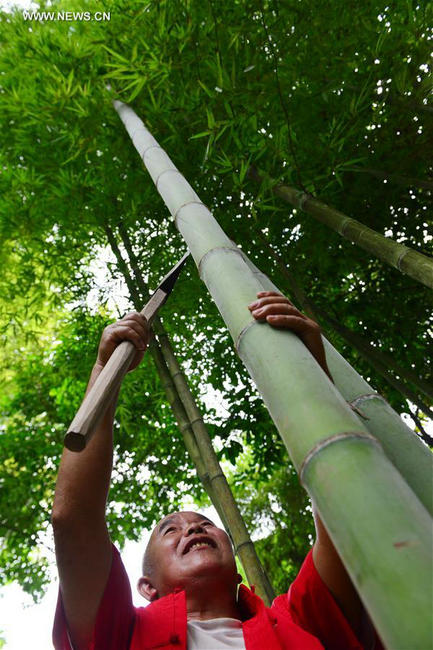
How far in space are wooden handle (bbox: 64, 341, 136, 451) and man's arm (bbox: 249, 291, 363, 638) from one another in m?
0.27

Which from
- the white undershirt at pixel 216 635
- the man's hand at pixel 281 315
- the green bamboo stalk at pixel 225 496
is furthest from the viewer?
the green bamboo stalk at pixel 225 496

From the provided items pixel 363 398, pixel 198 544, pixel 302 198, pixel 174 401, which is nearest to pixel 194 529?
pixel 198 544

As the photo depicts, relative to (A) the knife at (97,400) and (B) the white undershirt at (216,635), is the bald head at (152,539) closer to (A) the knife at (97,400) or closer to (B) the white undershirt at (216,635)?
(B) the white undershirt at (216,635)

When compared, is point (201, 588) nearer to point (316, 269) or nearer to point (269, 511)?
point (316, 269)

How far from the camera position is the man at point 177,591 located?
3.49ft

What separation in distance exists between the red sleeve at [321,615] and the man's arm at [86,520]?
52 cm

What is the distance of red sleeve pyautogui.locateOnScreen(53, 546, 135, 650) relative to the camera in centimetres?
111

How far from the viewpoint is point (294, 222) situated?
11.0ft

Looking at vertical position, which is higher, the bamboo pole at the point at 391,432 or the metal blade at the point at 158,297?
the metal blade at the point at 158,297

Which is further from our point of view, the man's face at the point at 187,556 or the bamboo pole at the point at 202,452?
the bamboo pole at the point at 202,452

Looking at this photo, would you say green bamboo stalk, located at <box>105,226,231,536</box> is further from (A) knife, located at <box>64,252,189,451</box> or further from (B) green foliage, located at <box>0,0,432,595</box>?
(A) knife, located at <box>64,252,189,451</box>

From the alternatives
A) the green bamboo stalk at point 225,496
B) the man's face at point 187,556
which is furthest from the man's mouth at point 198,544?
the green bamboo stalk at point 225,496

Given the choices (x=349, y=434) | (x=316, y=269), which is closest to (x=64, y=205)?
(x=316, y=269)

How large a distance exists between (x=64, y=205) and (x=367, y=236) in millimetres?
2107
